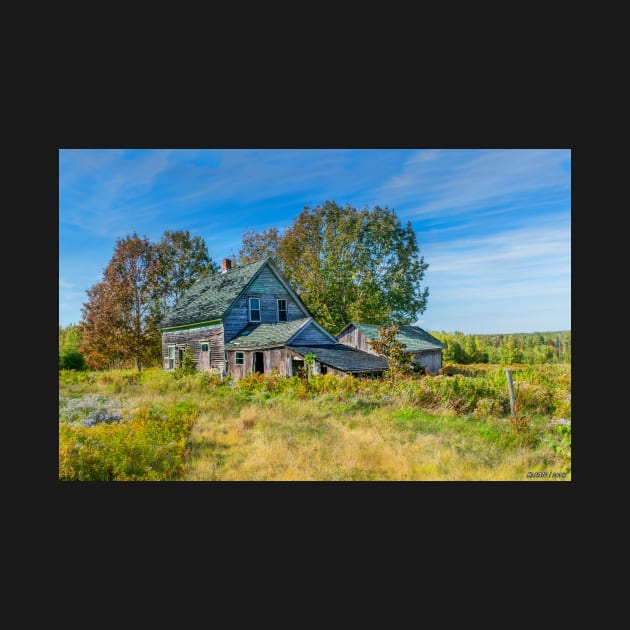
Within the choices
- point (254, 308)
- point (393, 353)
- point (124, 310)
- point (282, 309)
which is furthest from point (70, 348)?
point (393, 353)

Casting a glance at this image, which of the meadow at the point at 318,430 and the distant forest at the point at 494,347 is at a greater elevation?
the distant forest at the point at 494,347

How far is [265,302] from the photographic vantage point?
8.80 metres

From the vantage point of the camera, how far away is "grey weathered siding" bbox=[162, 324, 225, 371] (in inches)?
267

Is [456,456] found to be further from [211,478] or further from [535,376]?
[211,478]

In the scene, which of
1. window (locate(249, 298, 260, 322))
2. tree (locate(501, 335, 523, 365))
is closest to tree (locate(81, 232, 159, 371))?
window (locate(249, 298, 260, 322))

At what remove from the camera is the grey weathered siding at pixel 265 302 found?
331 inches

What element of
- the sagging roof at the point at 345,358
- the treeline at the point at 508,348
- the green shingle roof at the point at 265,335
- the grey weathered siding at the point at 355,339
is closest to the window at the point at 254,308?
the green shingle roof at the point at 265,335

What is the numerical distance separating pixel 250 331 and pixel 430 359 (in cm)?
375

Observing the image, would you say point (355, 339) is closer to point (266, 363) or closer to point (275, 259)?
point (266, 363)

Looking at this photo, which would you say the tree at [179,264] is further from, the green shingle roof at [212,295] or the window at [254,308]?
the window at [254,308]

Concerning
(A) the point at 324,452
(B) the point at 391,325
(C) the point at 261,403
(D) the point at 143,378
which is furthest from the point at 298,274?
(A) the point at 324,452

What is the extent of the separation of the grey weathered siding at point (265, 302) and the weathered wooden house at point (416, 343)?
1.67 metres

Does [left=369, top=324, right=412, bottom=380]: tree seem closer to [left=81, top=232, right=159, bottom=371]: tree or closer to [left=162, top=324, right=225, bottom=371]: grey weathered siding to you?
[left=162, top=324, right=225, bottom=371]: grey weathered siding

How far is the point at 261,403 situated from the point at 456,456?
9.97ft
